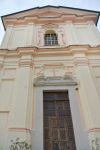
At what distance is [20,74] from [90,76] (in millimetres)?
3084

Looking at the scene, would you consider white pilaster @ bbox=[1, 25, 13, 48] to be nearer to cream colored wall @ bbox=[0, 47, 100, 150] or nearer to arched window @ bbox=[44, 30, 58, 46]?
cream colored wall @ bbox=[0, 47, 100, 150]

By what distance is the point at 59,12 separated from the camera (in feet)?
46.3

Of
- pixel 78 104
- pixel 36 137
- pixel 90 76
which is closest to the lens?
pixel 36 137

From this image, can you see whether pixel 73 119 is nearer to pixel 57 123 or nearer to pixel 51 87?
pixel 57 123

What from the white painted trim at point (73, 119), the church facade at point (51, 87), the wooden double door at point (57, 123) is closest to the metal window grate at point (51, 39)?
the church facade at point (51, 87)

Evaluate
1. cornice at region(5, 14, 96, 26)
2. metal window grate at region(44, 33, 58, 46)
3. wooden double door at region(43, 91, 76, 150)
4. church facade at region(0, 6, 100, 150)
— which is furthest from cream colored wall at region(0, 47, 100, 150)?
cornice at region(5, 14, 96, 26)

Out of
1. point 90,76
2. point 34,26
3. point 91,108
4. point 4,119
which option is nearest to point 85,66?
point 90,76

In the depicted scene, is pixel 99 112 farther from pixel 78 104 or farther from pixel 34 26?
pixel 34 26

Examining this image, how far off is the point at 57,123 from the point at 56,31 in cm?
680

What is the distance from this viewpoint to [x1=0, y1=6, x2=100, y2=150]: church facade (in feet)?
21.9

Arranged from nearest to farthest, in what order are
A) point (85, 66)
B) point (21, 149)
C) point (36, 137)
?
1. point (21, 149)
2. point (36, 137)
3. point (85, 66)

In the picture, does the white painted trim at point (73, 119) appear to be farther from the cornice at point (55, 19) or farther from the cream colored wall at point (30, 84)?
the cornice at point (55, 19)

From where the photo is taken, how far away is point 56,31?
486 inches

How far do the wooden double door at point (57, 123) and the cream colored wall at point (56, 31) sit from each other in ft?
12.8
